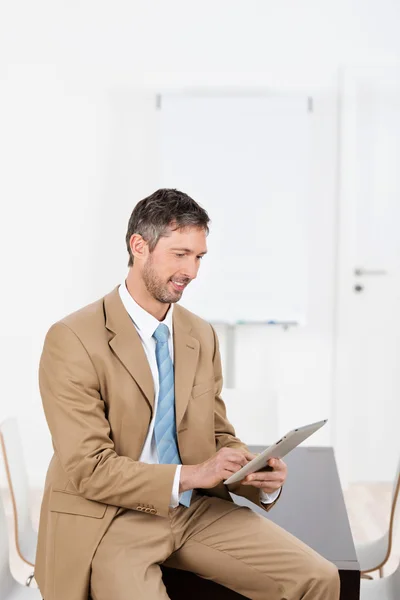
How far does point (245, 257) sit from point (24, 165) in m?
1.25

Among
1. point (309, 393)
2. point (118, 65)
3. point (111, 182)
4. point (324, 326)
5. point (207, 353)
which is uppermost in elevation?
point (118, 65)

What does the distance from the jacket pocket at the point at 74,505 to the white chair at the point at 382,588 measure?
81cm

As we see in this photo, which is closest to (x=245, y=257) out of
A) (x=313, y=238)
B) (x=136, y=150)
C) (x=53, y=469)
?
(x=313, y=238)

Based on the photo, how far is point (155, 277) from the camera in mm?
1923

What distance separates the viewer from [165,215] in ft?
6.25

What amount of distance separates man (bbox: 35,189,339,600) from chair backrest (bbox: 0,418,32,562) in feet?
2.26

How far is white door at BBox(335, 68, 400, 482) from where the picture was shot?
4211mm

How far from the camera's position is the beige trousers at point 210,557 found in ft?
5.28

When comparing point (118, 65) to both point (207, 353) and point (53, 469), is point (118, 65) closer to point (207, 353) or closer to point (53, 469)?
point (207, 353)

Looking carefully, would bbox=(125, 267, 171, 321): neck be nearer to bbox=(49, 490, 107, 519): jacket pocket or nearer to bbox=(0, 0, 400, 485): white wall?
bbox=(49, 490, 107, 519): jacket pocket

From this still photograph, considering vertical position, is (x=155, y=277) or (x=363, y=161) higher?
(x=363, y=161)

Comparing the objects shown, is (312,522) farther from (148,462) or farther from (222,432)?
(148,462)

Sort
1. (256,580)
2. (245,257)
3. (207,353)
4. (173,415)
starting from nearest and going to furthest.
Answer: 1. (256,580)
2. (173,415)
3. (207,353)
4. (245,257)

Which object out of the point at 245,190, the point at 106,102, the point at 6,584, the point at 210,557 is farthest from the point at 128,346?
the point at 106,102
